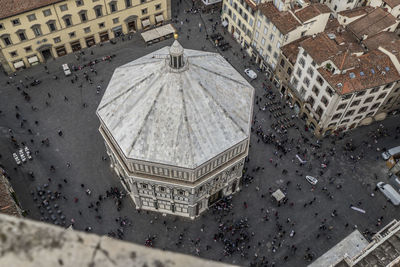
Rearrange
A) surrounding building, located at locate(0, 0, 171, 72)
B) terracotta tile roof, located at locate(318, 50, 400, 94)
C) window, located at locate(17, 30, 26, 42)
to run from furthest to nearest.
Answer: window, located at locate(17, 30, 26, 42), surrounding building, located at locate(0, 0, 171, 72), terracotta tile roof, located at locate(318, 50, 400, 94)

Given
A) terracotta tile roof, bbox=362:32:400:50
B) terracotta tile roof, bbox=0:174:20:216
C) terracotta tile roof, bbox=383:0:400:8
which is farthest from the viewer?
terracotta tile roof, bbox=383:0:400:8

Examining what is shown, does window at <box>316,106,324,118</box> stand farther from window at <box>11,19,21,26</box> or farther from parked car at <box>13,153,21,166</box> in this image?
window at <box>11,19,21,26</box>

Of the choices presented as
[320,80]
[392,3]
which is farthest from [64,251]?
[392,3]

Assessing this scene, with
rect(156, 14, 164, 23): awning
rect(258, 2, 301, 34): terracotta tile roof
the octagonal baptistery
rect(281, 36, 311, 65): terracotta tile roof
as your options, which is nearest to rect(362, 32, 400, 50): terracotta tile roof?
rect(281, 36, 311, 65): terracotta tile roof

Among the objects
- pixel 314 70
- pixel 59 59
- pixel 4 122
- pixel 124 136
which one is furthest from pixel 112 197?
pixel 314 70

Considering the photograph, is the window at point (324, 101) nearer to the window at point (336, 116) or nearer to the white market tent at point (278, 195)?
the window at point (336, 116)

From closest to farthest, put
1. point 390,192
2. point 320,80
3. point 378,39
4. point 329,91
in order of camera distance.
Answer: point 329,91 → point 390,192 → point 320,80 → point 378,39

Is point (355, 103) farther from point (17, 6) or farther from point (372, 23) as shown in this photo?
point (17, 6)
